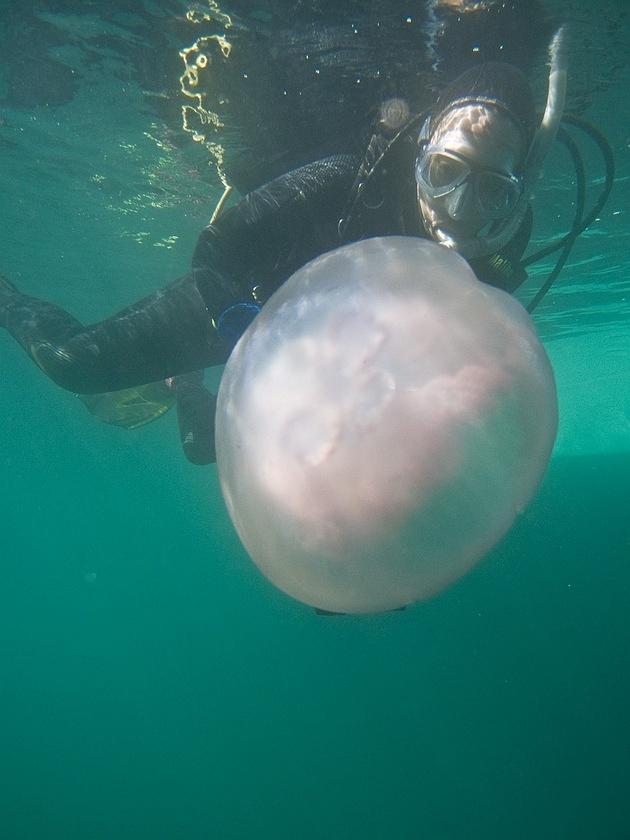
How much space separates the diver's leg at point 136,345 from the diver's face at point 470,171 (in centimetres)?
232

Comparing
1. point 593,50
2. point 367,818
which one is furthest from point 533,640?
point 593,50

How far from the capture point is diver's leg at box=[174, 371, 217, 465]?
19.7ft

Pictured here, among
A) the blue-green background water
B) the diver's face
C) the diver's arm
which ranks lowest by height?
the blue-green background water

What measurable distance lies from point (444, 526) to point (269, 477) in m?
0.57

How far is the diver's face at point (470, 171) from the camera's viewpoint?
312cm

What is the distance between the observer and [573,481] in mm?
15148

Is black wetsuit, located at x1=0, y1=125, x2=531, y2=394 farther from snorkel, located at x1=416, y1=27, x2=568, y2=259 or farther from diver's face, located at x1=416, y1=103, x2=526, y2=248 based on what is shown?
diver's face, located at x1=416, y1=103, x2=526, y2=248

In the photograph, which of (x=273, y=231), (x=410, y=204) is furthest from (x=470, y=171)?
(x=273, y=231)

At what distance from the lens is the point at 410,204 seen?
11.9 ft

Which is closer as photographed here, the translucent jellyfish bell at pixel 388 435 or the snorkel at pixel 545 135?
the translucent jellyfish bell at pixel 388 435

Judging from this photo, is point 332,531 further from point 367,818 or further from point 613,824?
point 367,818

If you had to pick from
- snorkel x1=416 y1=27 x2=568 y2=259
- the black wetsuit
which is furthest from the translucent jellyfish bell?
the black wetsuit

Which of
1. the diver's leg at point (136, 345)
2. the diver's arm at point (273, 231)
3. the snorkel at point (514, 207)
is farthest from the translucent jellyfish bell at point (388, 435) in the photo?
the diver's leg at point (136, 345)

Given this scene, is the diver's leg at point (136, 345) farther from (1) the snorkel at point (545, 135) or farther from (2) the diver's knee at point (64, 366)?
(1) the snorkel at point (545, 135)
